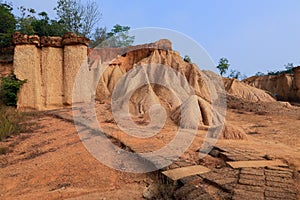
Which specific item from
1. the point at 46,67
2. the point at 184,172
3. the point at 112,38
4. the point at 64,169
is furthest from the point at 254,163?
the point at 112,38

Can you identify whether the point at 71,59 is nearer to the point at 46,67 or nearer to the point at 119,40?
the point at 46,67

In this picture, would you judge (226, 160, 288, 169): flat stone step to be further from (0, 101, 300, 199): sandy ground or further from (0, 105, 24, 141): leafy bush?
(0, 105, 24, 141): leafy bush

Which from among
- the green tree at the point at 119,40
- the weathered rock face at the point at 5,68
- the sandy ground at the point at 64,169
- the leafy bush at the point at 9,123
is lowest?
the sandy ground at the point at 64,169

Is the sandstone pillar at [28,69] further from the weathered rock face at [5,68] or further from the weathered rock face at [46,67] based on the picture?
the weathered rock face at [5,68]

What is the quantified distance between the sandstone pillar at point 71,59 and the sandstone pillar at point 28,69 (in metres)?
0.84

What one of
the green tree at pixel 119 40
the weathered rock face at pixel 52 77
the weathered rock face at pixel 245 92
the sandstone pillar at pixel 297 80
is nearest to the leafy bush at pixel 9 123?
the weathered rock face at pixel 52 77

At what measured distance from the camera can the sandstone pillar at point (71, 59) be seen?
28.1ft

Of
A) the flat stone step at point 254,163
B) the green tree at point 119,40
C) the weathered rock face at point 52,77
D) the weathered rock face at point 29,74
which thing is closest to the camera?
the flat stone step at point 254,163

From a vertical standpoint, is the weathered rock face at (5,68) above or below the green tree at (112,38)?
below

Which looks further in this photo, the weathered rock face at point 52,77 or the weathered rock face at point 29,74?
the weathered rock face at point 52,77

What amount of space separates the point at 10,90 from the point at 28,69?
88cm

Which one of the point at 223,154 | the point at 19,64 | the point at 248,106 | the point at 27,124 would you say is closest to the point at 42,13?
the point at 19,64

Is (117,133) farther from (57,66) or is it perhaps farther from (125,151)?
(57,66)

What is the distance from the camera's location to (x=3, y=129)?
5.77 metres
